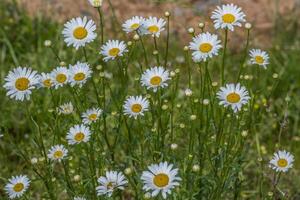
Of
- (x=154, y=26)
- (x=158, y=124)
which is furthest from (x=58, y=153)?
(x=154, y=26)

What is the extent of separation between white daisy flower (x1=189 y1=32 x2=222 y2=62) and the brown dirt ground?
2310 mm

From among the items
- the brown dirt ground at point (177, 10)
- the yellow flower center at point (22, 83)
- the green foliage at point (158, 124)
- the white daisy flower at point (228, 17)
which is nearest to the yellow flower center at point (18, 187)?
the green foliage at point (158, 124)

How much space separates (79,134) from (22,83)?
0.35 metres

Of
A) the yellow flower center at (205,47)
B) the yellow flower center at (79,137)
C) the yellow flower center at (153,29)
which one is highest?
the yellow flower center at (153,29)

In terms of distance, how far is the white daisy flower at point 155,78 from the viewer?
8.42ft

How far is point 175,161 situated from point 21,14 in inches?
105

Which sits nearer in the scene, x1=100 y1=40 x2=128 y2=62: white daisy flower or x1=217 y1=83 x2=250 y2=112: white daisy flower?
x1=217 y1=83 x2=250 y2=112: white daisy flower

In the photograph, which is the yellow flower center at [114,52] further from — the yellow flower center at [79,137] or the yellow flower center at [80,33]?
the yellow flower center at [79,137]

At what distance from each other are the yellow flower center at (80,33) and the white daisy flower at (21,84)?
9.9 inches

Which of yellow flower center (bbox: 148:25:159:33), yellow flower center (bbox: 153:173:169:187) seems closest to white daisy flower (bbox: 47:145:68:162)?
yellow flower center (bbox: 153:173:169:187)

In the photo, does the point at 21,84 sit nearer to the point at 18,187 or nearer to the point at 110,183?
the point at 18,187

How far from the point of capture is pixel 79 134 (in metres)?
2.55

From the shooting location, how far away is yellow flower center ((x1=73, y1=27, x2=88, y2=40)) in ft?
8.95

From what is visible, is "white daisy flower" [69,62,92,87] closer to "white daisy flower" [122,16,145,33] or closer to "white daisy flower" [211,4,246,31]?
"white daisy flower" [122,16,145,33]
